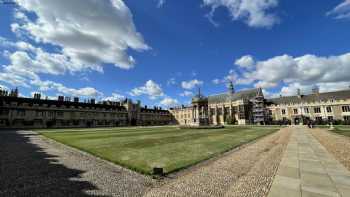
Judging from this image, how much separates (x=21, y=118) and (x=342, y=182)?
74273 mm

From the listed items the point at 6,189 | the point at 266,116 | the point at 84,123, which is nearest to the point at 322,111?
the point at 266,116

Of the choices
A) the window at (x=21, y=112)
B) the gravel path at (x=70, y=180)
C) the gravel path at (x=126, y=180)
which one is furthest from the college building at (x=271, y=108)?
the window at (x=21, y=112)

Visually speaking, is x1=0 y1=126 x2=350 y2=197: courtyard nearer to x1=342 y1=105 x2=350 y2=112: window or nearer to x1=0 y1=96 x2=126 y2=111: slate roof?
x1=0 y1=96 x2=126 y2=111: slate roof

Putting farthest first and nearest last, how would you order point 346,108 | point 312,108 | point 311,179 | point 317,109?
1. point 312,108
2. point 317,109
3. point 346,108
4. point 311,179

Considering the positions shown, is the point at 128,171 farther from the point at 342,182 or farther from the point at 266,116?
the point at 266,116

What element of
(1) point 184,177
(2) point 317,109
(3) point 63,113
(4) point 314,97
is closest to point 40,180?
(1) point 184,177

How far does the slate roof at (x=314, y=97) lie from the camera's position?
6022cm

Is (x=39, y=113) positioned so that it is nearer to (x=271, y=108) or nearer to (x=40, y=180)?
(x=40, y=180)

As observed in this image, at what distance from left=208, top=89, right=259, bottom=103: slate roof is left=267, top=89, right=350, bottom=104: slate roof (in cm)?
791

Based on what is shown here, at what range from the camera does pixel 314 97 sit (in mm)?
66375

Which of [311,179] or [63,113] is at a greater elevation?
[63,113]

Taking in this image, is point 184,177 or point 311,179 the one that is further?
point 184,177

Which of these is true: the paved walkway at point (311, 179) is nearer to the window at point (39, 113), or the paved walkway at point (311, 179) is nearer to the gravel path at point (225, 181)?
the gravel path at point (225, 181)

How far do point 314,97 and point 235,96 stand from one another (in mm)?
29466
